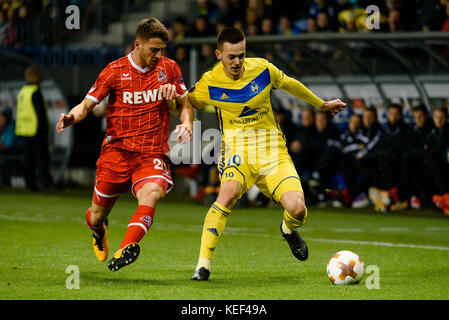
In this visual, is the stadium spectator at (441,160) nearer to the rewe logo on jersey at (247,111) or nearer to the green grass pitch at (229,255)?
the green grass pitch at (229,255)

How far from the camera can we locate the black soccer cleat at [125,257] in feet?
20.7

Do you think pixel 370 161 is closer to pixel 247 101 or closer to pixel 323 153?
pixel 323 153

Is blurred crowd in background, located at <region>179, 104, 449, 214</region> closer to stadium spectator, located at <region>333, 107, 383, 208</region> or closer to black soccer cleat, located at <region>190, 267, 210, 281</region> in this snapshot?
stadium spectator, located at <region>333, 107, 383, 208</region>

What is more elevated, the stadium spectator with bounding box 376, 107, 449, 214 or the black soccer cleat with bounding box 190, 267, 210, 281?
the black soccer cleat with bounding box 190, 267, 210, 281

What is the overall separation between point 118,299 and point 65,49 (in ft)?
48.8

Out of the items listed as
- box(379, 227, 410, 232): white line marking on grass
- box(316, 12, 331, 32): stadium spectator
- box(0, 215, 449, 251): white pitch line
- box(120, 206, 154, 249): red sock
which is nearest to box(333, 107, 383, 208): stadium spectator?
box(316, 12, 331, 32): stadium spectator

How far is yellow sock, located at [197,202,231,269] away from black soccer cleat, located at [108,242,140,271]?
638 millimetres

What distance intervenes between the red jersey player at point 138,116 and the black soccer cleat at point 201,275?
0.62 m

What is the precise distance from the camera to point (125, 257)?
6.34 m

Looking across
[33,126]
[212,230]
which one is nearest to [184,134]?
[212,230]

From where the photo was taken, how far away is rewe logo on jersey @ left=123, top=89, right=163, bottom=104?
705 cm

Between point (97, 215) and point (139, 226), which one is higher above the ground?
point (139, 226)

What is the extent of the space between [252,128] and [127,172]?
1.08 m

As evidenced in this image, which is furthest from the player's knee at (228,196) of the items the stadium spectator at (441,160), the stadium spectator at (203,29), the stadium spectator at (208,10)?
the stadium spectator at (208,10)
